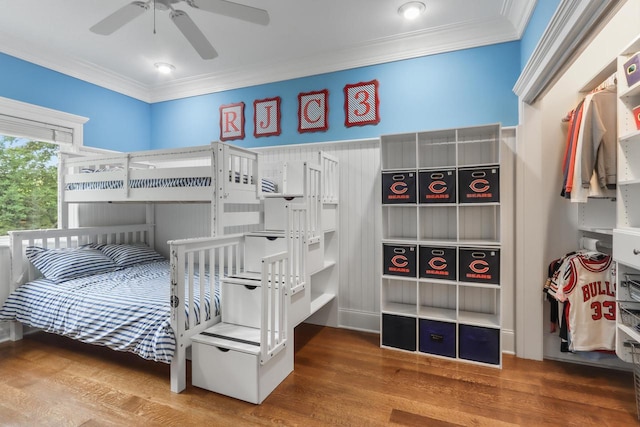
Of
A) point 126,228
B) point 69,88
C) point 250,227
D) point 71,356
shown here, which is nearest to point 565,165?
point 250,227

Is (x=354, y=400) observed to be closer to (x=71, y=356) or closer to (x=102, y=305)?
(x=102, y=305)

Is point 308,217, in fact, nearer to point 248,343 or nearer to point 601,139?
point 248,343

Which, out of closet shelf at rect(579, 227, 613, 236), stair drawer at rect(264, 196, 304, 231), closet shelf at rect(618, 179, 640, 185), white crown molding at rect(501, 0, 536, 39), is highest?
white crown molding at rect(501, 0, 536, 39)

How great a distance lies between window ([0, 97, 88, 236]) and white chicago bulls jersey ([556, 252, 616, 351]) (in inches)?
173

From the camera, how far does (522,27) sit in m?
2.44

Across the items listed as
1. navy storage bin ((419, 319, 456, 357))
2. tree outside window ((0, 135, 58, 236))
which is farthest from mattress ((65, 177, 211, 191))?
navy storage bin ((419, 319, 456, 357))

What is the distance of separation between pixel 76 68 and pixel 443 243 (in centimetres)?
403

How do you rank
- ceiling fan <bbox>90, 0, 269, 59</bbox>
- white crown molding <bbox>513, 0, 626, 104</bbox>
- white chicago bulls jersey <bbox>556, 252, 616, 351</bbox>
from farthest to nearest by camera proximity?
white chicago bulls jersey <bbox>556, 252, 616, 351</bbox> < ceiling fan <bbox>90, 0, 269, 59</bbox> < white crown molding <bbox>513, 0, 626, 104</bbox>

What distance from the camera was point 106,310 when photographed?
2.20m

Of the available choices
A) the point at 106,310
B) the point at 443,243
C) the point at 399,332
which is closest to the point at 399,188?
the point at 443,243

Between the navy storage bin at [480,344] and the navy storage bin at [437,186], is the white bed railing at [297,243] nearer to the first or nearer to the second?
the navy storage bin at [437,186]

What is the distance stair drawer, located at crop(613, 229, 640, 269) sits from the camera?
160cm

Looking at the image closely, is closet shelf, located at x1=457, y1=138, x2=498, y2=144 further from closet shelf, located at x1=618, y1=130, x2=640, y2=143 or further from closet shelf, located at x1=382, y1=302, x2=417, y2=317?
closet shelf, located at x1=382, y1=302, x2=417, y2=317

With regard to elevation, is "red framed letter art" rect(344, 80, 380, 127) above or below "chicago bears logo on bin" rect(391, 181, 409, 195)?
above
